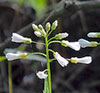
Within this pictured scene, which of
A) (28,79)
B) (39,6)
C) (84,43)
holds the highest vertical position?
(39,6)

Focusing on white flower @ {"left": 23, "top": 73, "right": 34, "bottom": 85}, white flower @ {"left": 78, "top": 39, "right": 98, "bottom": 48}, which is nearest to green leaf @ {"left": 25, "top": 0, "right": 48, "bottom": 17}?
white flower @ {"left": 23, "top": 73, "right": 34, "bottom": 85}

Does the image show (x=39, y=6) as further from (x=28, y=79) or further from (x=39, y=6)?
→ (x=28, y=79)

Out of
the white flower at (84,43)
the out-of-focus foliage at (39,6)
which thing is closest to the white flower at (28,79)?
the out-of-focus foliage at (39,6)

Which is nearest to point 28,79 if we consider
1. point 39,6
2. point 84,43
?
point 39,6

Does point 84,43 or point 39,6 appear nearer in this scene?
point 84,43

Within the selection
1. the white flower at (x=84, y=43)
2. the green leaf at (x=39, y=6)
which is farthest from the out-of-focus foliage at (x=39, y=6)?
the white flower at (x=84, y=43)

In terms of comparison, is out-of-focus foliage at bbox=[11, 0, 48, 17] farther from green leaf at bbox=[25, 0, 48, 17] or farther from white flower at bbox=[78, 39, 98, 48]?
white flower at bbox=[78, 39, 98, 48]

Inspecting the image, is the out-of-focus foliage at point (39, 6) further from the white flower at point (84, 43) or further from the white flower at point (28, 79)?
the white flower at point (84, 43)

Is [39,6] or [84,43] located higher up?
[39,6]

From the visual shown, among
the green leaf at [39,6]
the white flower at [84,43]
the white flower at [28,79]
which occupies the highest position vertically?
the green leaf at [39,6]

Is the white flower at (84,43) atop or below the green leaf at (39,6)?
below

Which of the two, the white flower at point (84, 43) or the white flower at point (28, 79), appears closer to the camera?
the white flower at point (84, 43)
